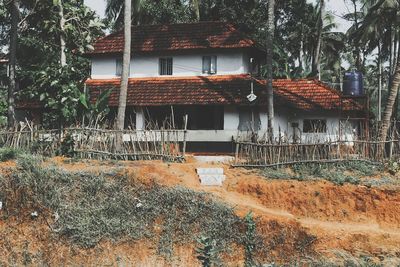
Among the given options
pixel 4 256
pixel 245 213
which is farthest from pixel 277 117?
pixel 4 256

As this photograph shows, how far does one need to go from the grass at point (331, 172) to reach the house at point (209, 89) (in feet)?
19.6

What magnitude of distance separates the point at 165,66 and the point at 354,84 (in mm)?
8422

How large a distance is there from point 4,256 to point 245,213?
5.89 m

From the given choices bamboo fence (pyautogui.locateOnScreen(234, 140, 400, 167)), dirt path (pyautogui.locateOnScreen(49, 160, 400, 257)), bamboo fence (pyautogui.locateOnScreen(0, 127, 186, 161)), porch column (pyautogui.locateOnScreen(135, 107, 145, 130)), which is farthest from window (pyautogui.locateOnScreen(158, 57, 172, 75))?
dirt path (pyautogui.locateOnScreen(49, 160, 400, 257))

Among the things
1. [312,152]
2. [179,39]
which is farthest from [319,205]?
[179,39]

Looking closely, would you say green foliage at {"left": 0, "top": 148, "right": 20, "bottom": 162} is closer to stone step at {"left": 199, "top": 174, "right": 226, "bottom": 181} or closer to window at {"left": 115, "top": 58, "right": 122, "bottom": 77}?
stone step at {"left": 199, "top": 174, "right": 226, "bottom": 181}

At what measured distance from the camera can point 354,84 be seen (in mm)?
22031

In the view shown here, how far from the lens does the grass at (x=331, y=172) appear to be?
14.9 meters

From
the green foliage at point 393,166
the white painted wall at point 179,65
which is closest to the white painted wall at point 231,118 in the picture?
the white painted wall at point 179,65

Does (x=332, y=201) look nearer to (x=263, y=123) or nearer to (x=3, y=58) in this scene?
(x=263, y=123)

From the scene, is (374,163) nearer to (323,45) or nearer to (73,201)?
(73,201)

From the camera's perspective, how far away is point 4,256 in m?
13.0

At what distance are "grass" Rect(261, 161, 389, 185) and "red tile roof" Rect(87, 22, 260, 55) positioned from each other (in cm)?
898

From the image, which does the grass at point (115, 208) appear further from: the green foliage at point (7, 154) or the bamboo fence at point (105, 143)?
the bamboo fence at point (105, 143)
